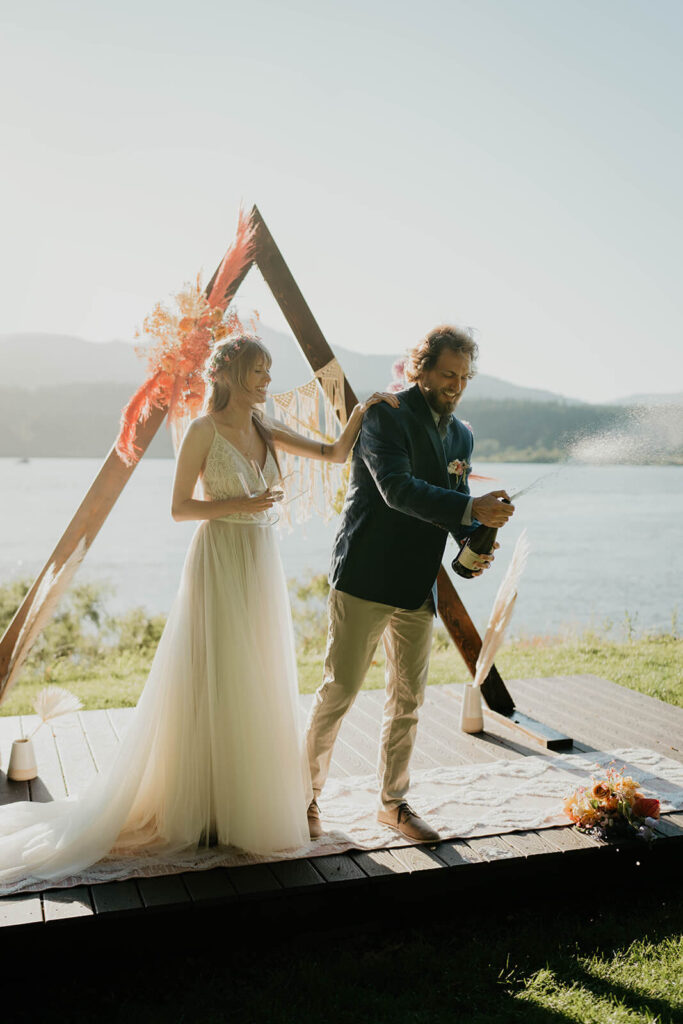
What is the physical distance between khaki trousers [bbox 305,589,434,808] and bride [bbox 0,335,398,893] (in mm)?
113

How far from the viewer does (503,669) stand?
6.48m

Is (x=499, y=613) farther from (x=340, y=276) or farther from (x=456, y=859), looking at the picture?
(x=340, y=276)

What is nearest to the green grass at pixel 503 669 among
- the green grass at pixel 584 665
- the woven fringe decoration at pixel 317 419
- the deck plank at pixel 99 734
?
the green grass at pixel 584 665

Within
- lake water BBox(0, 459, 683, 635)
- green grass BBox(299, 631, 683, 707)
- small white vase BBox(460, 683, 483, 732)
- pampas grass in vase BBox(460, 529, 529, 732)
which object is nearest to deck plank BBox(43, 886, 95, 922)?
pampas grass in vase BBox(460, 529, 529, 732)

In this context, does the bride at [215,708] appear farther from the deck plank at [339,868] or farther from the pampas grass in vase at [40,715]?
the pampas grass in vase at [40,715]

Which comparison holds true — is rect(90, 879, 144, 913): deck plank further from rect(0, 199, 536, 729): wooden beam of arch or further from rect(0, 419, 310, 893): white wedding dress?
rect(0, 199, 536, 729): wooden beam of arch

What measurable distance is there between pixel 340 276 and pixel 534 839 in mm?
39985

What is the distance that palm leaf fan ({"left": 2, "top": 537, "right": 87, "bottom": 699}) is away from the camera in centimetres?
340

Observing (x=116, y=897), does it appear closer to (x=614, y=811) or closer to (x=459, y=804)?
(x=459, y=804)

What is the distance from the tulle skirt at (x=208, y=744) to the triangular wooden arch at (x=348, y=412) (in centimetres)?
87

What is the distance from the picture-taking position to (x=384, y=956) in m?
2.63

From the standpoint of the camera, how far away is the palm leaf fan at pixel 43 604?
340 cm

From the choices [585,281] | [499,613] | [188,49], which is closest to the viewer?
[499,613]

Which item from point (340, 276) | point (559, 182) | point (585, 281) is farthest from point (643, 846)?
point (340, 276)
